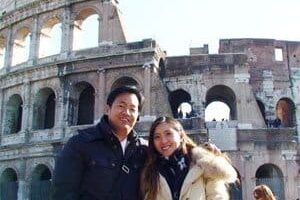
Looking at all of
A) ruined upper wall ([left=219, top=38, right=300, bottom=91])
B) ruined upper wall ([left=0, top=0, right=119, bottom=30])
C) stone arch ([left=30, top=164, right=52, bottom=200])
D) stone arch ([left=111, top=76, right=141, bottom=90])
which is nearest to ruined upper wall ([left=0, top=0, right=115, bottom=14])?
ruined upper wall ([left=0, top=0, right=119, bottom=30])

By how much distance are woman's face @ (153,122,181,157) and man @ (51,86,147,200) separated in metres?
0.13

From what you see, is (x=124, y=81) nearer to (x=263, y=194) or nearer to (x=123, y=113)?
(x=263, y=194)

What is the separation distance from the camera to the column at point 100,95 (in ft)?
55.3

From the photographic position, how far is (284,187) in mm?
16156

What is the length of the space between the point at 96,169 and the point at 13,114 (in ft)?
59.0

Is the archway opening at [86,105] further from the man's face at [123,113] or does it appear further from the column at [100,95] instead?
the man's face at [123,113]

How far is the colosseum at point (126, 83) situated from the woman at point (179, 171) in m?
12.6

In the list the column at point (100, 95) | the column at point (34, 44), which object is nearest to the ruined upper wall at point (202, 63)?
the column at point (100, 95)

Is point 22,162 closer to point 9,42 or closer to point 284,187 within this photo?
point 9,42

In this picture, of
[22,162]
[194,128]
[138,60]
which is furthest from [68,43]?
[194,128]

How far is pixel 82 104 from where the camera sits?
60.8 feet

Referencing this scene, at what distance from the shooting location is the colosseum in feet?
53.6

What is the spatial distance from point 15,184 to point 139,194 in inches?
634

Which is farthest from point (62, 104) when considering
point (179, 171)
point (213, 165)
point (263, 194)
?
point (213, 165)
